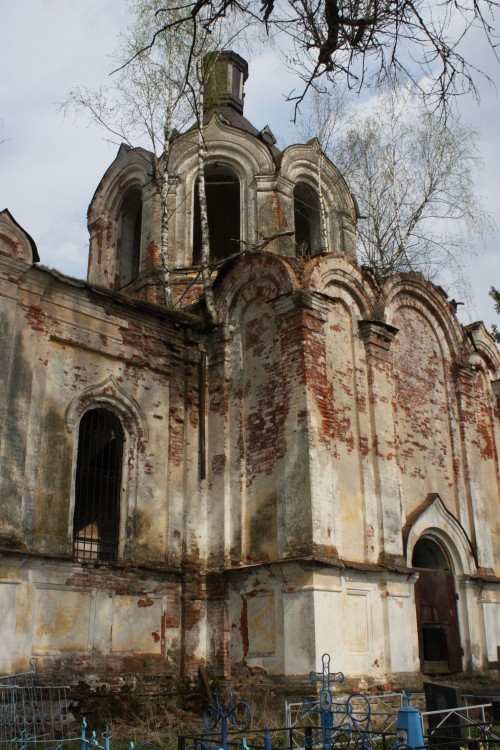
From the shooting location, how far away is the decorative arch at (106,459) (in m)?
12.1

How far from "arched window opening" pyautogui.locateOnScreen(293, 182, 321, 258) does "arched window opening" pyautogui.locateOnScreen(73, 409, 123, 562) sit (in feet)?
24.8

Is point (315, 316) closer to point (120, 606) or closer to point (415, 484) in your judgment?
point (415, 484)

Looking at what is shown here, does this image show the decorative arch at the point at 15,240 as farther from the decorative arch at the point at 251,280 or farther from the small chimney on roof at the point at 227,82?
the small chimney on roof at the point at 227,82

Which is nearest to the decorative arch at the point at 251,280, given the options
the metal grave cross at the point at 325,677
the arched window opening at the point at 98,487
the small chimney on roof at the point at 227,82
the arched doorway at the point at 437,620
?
the arched window opening at the point at 98,487

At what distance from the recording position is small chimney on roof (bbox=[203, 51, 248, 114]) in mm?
18880

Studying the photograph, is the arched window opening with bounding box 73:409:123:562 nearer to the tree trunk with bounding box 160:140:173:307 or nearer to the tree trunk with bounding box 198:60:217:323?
the tree trunk with bounding box 198:60:217:323

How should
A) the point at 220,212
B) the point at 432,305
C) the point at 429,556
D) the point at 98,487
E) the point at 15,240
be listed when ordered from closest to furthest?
the point at 15,240
the point at 98,487
the point at 429,556
the point at 432,305
the point at 220,212

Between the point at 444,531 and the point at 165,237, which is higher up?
the point at 165,237

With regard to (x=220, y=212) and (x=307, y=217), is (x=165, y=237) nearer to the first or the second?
(x=307, y=217)

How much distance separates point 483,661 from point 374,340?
6.17 meters

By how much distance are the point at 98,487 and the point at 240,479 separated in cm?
239

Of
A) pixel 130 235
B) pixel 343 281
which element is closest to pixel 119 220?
pixel 130 235

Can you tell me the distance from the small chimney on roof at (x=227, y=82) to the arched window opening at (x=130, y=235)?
3.04 m

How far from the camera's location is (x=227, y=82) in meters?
20.8
